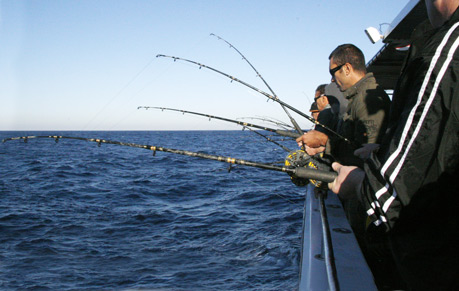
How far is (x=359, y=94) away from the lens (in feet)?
10.3

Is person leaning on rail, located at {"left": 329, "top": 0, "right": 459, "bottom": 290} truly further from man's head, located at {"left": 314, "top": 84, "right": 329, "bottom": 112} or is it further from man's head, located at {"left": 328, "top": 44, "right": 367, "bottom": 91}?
man's head, located at {"left": 314, "top": 84, "right": 329, "bottom": 112}

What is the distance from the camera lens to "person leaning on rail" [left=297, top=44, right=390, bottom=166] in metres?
2.99

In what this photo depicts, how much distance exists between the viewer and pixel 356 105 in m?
3.14

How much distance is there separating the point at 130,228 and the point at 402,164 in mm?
6994

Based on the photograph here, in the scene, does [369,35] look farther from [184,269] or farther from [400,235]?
[400,235]

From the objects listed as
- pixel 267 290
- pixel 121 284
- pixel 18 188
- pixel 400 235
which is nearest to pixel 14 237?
pixel 121 284

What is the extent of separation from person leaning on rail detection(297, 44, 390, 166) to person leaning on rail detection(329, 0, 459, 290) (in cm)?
175

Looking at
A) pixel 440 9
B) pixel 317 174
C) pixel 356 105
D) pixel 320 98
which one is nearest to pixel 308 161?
pixel 356 105

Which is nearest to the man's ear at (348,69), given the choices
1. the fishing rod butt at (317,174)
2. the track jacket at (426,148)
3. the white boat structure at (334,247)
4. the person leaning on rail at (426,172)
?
the white boat structure at (334,247)

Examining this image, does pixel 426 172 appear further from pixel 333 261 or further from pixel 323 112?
pixel 323 112

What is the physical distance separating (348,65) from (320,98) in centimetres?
219

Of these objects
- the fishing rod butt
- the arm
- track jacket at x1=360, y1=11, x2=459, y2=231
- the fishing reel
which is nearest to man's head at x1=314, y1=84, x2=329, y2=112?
the fishing reel

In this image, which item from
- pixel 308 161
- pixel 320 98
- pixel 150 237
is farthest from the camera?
Result: pixel 150 237

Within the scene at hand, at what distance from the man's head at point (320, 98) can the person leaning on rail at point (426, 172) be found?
427 cm
